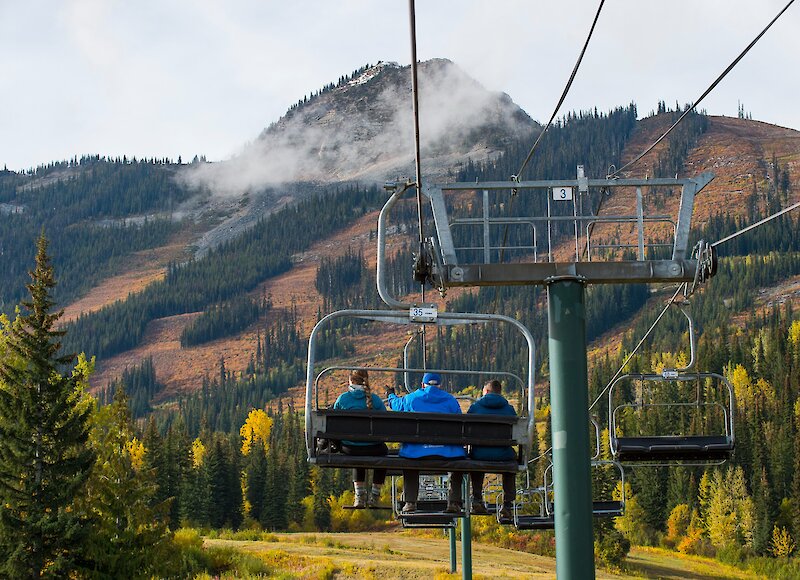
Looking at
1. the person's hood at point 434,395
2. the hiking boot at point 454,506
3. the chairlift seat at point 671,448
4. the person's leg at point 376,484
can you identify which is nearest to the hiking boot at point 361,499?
the person's leg at point 376,484

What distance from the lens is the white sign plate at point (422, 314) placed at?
49.2 feet

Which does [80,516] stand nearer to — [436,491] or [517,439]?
[436,491]

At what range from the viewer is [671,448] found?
22016 millimetres

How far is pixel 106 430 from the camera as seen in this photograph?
158 feet

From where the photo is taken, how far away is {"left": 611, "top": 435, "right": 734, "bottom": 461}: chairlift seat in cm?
2183

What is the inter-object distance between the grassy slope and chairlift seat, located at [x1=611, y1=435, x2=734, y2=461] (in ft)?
86.6

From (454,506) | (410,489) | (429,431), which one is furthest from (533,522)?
(429,431)

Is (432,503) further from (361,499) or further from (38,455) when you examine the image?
(38,455)

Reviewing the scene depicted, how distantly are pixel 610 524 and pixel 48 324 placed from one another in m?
55.4

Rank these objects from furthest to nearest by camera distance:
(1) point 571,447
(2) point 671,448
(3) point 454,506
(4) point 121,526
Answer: (4) point 121,526 < (2) point 671,448 < (3) point 454,506 < (1) point 571,447

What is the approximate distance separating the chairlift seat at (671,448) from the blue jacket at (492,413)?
698 cm

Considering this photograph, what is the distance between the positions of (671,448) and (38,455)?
2633 centimetres

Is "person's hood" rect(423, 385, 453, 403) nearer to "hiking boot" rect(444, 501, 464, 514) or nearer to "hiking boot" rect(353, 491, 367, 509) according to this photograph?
"hiking boot" rect(444, 501, 464, 514)

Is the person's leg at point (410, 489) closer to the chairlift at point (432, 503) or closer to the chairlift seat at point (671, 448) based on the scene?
the chairlift seat at point (671, 448)
